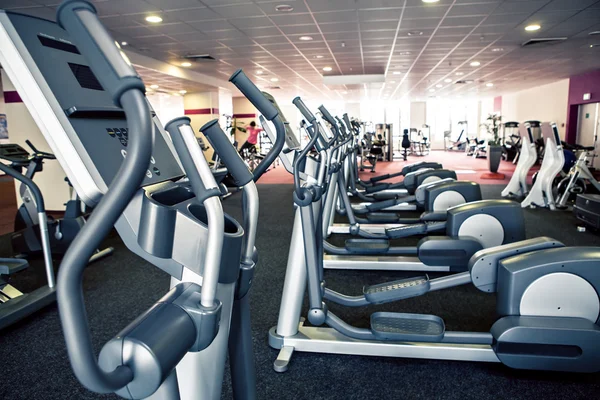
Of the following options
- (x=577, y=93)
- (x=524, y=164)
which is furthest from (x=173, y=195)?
(x=577, y=93)

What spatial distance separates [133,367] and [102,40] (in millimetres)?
455

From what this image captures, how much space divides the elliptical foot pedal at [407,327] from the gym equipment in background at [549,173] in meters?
4.51

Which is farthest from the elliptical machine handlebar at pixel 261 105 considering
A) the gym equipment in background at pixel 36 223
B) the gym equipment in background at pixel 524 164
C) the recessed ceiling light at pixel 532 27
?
the recessed ceiling light at pixel 532 27

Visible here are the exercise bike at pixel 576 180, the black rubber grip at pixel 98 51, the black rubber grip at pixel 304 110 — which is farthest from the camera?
the exercise bike at pixel 576 180

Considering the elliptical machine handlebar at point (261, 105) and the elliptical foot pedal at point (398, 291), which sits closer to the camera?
the elliptical machine handlebar at point (261, 105)

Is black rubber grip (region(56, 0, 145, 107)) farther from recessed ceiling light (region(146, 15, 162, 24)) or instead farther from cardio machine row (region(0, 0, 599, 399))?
recessed ceiling light (region(146, 15, 162, 24))

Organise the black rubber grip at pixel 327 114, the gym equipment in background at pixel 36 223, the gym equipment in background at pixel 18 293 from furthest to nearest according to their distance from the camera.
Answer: the gym equipment in background at pixel 36 223
the black rubber grip at pixel 327 114
the gym equipment in background at pixel 18 293

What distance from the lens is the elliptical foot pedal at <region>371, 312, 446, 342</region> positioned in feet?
6.75

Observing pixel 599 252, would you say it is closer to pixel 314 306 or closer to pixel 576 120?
pixel 314 306

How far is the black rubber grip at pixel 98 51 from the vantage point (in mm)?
498

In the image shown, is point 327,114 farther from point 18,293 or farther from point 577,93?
point 577,93

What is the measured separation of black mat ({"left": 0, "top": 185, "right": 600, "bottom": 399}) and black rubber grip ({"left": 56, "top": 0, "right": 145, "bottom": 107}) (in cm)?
167

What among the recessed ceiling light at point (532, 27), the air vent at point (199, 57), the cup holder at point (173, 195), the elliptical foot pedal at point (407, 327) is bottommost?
the elliptical foot pedal at point (407, 327)

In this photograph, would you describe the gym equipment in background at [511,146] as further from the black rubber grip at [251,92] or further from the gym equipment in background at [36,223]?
the black rubber grip at [251,92]
